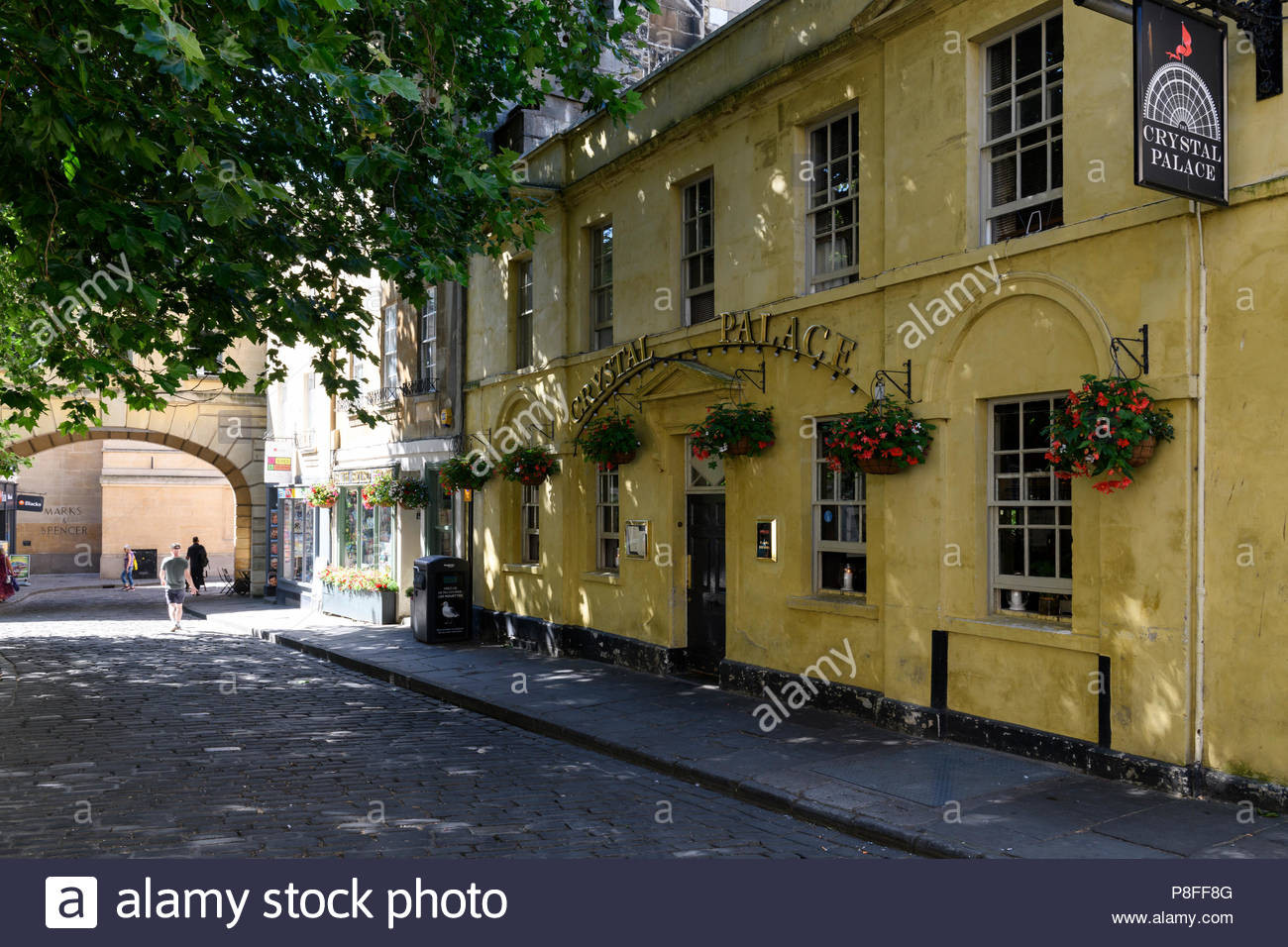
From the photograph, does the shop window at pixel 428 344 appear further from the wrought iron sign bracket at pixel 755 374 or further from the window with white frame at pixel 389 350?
the wrought iron sign bracket at pixel 755 374

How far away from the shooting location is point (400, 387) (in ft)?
65.8

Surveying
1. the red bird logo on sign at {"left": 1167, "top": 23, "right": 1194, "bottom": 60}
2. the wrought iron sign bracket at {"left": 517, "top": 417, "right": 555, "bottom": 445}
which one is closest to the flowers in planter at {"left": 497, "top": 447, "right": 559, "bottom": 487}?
the wrought iron sign bracket at {"left": 517, "top": 417, "right": 555, "bottom": 445}

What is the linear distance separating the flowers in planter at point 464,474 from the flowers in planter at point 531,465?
151 centimetres

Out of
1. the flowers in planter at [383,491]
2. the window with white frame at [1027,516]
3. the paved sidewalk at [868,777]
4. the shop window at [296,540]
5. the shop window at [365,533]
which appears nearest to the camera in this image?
the paved sidewalk at [868,777]

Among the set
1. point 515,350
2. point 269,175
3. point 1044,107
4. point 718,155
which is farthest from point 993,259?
point 515,350

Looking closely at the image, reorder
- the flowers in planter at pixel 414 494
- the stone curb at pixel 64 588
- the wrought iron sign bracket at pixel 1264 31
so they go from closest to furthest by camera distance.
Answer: the wrought iron sign bracket at pixel 1264 31, the flowers in planter at pixel 414 494, the stone curb at pixel 64 588

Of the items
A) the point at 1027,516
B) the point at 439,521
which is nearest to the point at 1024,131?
the point at 1027,516

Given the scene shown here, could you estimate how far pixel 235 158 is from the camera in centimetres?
838

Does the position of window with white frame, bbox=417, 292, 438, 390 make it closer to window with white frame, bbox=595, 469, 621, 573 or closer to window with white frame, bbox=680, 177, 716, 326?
window with white frame, bbox=595, 469, 621, 573

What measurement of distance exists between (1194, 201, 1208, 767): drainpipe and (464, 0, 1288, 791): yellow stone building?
0.07ft

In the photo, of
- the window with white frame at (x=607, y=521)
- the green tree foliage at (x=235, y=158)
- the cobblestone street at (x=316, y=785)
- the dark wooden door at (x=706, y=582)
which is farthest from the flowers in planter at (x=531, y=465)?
the cobblestone street at (x=316, y=785)

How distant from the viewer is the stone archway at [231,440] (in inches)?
1113

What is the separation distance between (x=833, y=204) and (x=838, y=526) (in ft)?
10.9
